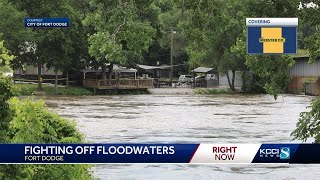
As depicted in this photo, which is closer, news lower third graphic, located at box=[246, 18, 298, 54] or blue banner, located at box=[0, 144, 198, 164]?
blue banner, located at box=[0, 144, 198, 164]

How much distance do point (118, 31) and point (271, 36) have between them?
275 centimetres

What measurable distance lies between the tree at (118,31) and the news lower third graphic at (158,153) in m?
3.14

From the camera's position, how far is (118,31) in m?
11.8

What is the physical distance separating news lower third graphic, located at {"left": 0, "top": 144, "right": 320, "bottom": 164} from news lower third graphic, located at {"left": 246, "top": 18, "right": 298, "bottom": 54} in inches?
121

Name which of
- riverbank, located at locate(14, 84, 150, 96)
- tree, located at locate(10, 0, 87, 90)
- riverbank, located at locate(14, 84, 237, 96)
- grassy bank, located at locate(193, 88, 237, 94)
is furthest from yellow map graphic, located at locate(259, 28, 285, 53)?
grassy bank, located at locate(193, 88, 237, 94)

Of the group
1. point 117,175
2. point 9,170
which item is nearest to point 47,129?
point 9,170

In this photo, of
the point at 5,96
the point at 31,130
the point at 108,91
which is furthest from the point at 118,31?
the point at 108,91

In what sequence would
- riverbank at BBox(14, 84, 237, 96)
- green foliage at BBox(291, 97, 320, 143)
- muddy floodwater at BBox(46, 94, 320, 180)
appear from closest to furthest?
1. green foliage at BBox(291, 97, 320, 143)
2. muddy floodwater at BBox(46, 94, 320, 180)
3. riverbank at BBox(14, 84, 237, 96)

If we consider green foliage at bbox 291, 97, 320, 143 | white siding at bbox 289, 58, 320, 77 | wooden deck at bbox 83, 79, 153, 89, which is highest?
white siding at bbox 289, 58, 320, 77

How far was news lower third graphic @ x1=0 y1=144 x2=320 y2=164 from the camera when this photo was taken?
298 inches

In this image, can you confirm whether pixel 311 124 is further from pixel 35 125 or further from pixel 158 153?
pixel 158 153

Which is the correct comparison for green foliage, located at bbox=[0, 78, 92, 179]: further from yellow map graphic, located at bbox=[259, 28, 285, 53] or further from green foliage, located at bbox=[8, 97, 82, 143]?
yellow map graphic, located at bbox=[259, 28, 285, 53]

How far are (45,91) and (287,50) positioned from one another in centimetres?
6551

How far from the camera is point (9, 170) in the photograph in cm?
888
